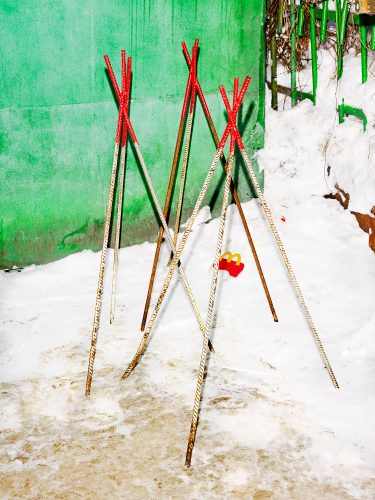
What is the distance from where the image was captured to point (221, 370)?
478 centimetres

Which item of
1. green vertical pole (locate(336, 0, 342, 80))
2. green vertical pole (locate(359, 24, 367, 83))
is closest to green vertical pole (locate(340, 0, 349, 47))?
green vertical pole (locate(336, 0, 342, 80))

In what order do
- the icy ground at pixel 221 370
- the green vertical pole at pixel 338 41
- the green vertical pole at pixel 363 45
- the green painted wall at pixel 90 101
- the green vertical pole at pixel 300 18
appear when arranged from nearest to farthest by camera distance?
the icy ground at pixel 221 370, the green painted wall at pixel 90 101, the green vertical pole at pixel 363 45, the green vertical pole at pixel 338 41, the green vertical pole at pixel 300 18

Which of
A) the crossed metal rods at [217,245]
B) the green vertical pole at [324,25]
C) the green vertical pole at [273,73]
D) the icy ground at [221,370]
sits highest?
the green vertical pole at [324,25]

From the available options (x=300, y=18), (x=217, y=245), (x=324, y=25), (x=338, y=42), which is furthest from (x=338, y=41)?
(x=217, y=245)

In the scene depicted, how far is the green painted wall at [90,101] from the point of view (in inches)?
224

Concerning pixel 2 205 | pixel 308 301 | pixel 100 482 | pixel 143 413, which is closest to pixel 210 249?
pixel 308 301

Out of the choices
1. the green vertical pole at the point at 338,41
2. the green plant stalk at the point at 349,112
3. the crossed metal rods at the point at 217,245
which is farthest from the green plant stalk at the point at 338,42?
the crossed metal rods at the point at 217,245

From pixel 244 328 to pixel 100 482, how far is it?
189 cm

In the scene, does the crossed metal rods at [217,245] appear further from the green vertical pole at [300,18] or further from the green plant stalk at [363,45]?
the green vertical pole at [300,18]

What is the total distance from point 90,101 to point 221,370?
2.60 metres

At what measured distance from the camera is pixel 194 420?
386 centimetres

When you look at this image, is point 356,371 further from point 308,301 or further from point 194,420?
point 194,420

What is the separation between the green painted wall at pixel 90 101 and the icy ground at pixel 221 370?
14.3 inches

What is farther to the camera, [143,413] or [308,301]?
[308,301]
